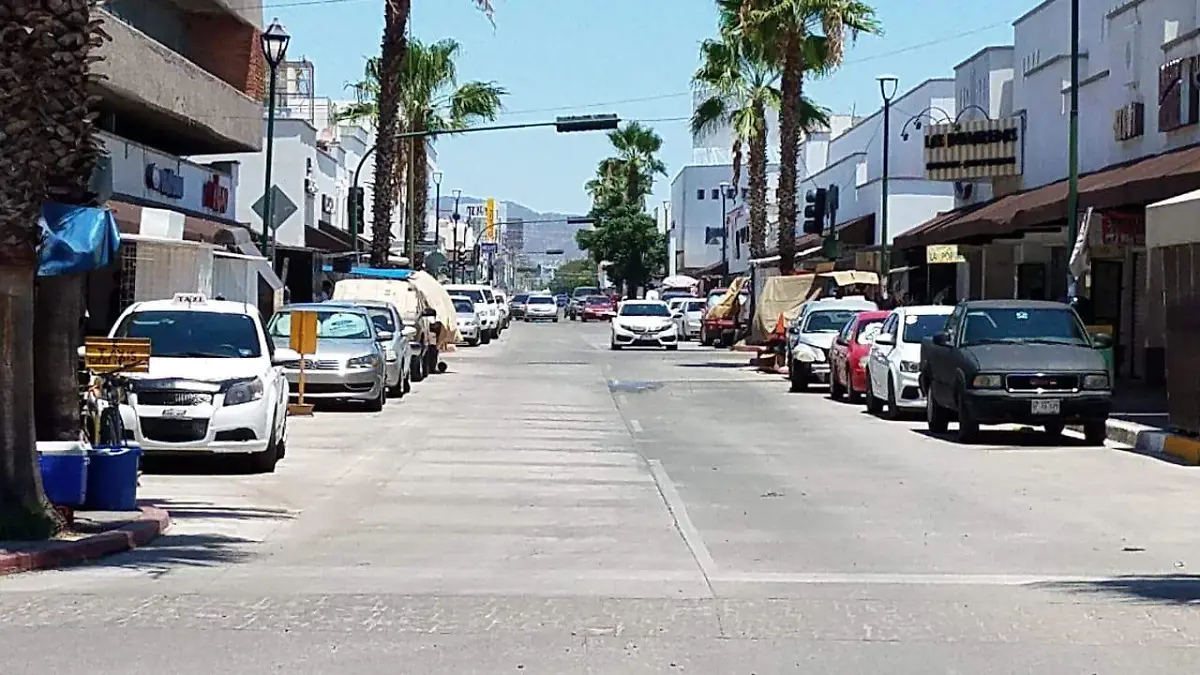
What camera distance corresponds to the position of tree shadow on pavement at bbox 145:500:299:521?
46.2ft

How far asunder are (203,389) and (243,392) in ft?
1.31

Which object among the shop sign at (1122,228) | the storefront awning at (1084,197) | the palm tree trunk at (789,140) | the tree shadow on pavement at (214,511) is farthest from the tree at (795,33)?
the tree shadow on pavement at (214,511)

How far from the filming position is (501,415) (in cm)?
2616

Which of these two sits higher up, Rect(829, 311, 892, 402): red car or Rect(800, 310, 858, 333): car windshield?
Rect(800, 310, 858, 333): car windshield

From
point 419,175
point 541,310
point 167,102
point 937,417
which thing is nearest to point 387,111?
point 167,102

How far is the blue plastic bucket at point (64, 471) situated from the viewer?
1284cm

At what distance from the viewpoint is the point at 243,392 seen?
17.2 m

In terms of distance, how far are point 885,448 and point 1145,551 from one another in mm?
8594

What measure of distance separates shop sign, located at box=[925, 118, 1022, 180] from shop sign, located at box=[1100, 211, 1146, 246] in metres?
12.0

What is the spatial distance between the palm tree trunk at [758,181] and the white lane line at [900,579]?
44072 mm

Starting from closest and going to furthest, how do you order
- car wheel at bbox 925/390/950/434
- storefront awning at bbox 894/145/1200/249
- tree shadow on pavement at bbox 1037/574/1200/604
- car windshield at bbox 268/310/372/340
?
tree shadow on pavement at bbox 1037/574/1200/604 < car wheel at bbox 925/390/950/434 < storefront awning at bbox 894/145/1200/249 < car windshield at bbox 268/310/372/340

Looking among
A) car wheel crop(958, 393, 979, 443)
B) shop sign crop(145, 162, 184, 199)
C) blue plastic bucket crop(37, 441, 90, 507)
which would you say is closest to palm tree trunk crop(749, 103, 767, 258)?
shop sign crop(145, 162, 184, 199)

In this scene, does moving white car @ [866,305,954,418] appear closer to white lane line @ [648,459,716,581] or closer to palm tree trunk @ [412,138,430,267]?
white lane line @ [648,459,716,581]

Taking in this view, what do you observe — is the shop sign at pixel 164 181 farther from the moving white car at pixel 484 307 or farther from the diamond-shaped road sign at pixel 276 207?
the moving white car at pixel 484 307
